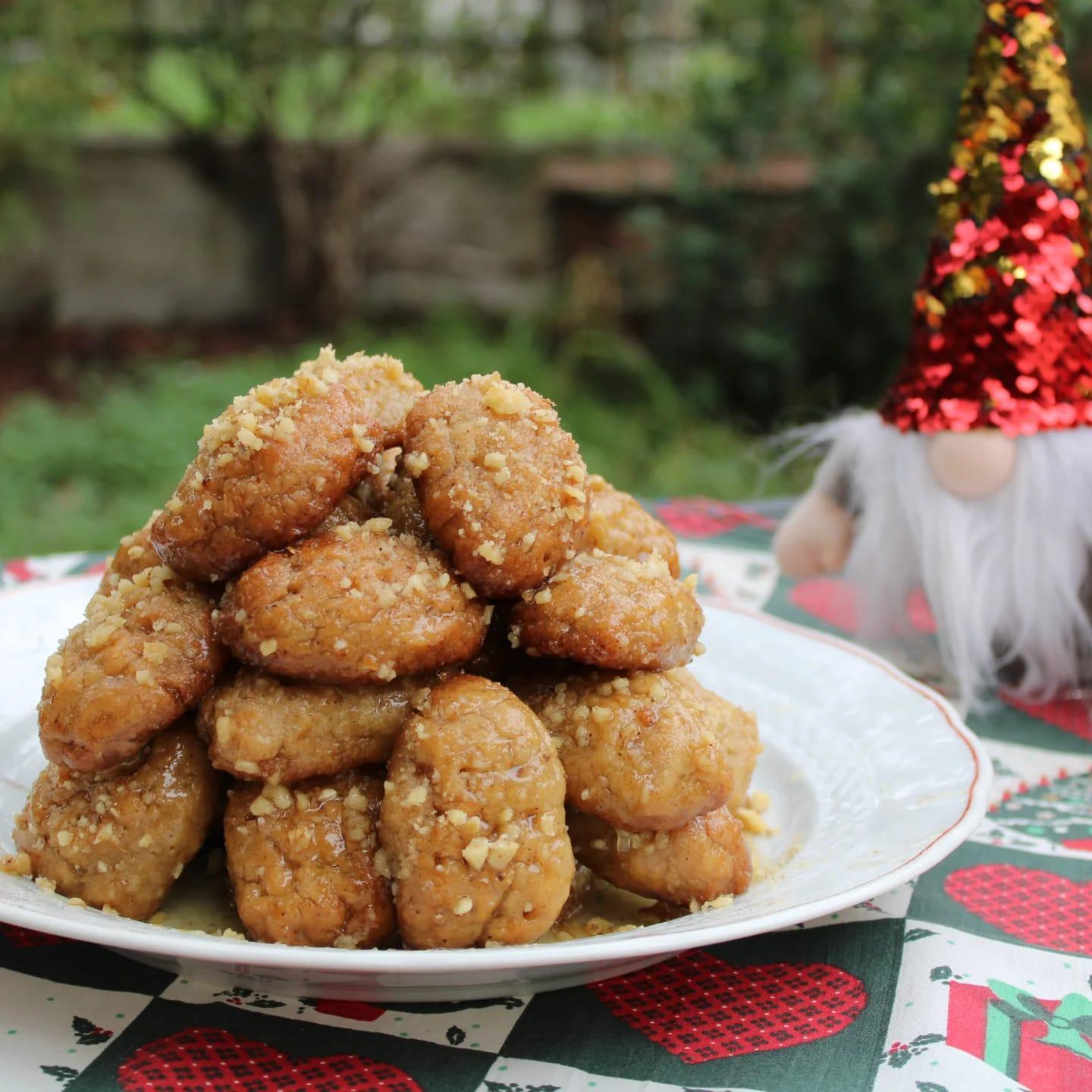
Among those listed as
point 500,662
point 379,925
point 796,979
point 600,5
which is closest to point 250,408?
point 500,662

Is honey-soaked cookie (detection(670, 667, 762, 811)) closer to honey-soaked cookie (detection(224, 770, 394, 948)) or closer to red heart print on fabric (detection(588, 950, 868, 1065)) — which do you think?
red heart print on fabric (detection(588, 950, 868, 1065))

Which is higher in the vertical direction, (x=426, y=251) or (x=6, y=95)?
(x=6, y=95)

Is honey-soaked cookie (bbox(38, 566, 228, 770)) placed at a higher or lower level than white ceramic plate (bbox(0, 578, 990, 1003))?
higher

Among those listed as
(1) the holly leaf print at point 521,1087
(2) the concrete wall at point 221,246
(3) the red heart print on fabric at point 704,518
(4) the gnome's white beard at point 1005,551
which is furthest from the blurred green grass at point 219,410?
(1) the holly leaf print at point 521,1087

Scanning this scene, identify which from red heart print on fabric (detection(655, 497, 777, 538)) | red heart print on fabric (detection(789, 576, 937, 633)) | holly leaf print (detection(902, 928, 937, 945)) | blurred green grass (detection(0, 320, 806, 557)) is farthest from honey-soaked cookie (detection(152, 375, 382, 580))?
blurred green grass (detection(0, 320, 806, 557))

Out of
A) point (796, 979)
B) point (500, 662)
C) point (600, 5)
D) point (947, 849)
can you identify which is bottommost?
point (796, 979)

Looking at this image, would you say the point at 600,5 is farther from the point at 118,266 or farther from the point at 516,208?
the point at 118,266
